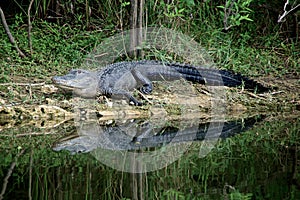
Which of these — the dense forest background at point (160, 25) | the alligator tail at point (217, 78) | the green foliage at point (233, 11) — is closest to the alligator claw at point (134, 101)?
the alligator tail at point (217, 78)

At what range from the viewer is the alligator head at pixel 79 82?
6.56 m

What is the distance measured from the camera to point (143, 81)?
23.5ft

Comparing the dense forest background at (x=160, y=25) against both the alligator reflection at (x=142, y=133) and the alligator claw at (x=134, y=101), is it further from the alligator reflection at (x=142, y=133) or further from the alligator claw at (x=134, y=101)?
the alligator reflection at (x=142, y=133)

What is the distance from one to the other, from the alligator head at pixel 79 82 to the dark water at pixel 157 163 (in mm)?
1066

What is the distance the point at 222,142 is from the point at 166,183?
4.52ft

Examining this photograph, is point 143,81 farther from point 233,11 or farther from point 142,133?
point 233,11

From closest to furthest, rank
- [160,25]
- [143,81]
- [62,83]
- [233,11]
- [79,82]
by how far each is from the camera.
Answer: [62,83]
[79,82]
[143,81]
[160,25]
[233,11]

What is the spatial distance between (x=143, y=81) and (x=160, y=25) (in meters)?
1.39

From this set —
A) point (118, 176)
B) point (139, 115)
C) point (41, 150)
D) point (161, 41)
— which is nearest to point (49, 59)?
point (161, 41)

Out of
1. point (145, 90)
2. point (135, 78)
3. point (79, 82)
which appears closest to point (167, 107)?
point (145, 90)

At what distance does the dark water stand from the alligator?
1.15 meters

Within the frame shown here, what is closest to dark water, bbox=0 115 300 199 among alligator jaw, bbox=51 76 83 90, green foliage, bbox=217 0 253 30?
alligator jaw, bbox=51 76 83 90

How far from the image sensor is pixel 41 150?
4.53m

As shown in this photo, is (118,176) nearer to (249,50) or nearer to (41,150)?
(41,150)
